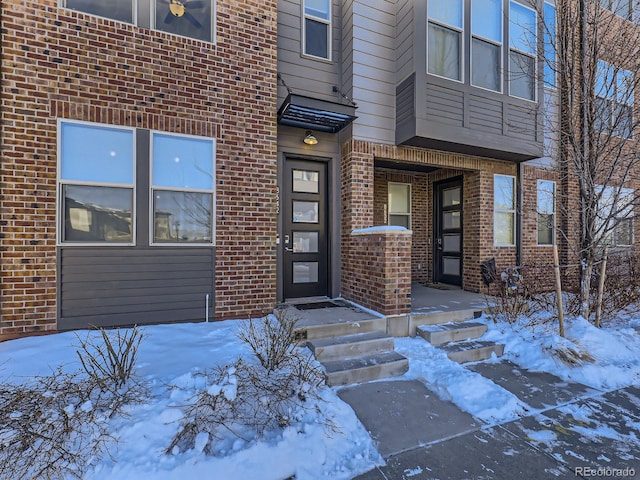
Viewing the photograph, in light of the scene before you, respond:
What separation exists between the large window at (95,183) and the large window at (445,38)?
16.4 ft

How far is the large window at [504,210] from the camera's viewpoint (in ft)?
21.6

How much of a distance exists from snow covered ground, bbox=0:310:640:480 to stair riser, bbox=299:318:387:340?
1.20ft

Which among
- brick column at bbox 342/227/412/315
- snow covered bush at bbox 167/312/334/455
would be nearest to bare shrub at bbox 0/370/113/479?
snow covered bush at bbox 167/312/334/455

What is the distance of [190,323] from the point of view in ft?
13.4

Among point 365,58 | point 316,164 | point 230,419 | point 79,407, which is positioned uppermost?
point 365,58

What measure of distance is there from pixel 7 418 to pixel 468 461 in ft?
10.2

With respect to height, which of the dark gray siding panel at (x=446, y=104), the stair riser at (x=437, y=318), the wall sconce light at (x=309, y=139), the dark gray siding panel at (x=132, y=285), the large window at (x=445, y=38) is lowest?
the stair riser at (x=437, y=318)

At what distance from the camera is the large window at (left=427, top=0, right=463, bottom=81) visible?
5.20 metres

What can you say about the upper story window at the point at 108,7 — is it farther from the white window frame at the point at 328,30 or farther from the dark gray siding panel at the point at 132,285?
the dark gray siding panel at the point at 132,285

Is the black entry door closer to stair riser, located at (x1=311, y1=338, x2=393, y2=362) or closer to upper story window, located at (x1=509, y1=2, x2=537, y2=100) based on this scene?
stair riser, located at (x1=311, y1=338, x2=393, y2=362)

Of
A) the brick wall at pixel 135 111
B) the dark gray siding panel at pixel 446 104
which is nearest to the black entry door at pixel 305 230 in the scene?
the brick wall at pixel 135 111

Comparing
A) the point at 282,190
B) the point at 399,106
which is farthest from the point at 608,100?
the point at 282,190

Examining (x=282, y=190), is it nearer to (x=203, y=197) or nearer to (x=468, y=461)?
(x=203, y=197)

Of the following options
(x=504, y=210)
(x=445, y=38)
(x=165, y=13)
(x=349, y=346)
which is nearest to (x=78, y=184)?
(x=165, y=13)
